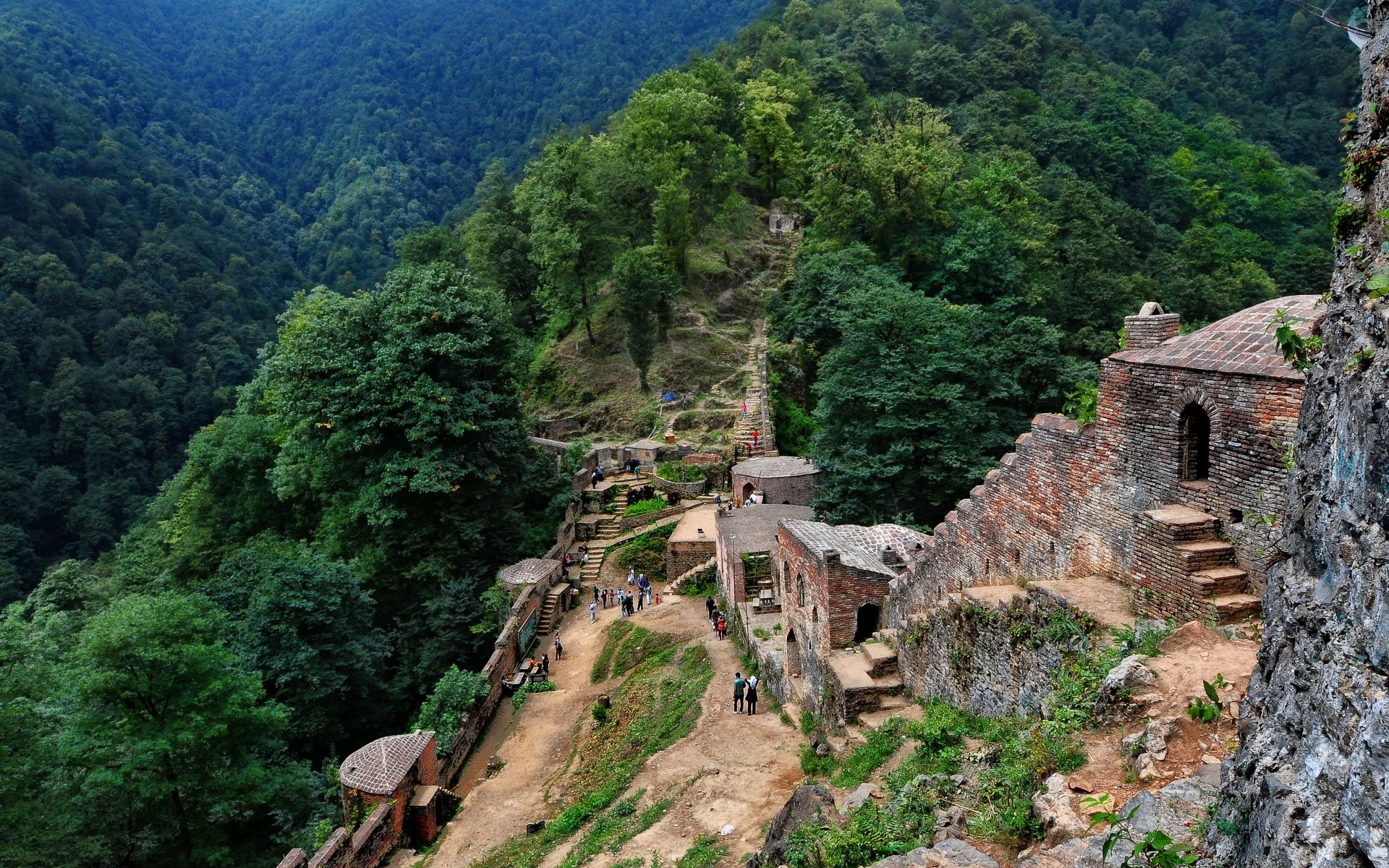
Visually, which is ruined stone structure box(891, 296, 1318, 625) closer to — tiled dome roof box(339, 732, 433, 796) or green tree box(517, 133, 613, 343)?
tiled dome roof box(339, 732, 433, 796)

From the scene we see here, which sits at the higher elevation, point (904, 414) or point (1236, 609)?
point (904, 414)

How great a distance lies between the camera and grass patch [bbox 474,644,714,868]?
15.5 m

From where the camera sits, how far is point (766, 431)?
33.3 m

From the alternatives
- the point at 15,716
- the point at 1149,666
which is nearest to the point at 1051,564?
the point at 1149,666

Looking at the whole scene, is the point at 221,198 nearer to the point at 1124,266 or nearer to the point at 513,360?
the point at 513,360

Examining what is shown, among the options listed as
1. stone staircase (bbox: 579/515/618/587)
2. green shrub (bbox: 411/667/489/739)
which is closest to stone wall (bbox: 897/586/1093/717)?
green shrub (bbox: 411/667/489/739)

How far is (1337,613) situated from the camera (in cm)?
390

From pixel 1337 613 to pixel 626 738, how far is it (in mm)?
15960

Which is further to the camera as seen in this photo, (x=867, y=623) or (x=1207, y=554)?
(x=867, y=623)

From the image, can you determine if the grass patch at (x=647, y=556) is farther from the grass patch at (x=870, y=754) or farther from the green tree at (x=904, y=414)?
the grass patch at (x=870, y=754)

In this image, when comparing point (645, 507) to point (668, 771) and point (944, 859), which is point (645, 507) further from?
point (944, 859)

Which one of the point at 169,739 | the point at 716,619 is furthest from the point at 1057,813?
the point at 169,739

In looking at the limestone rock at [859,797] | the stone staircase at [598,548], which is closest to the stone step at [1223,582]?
the limestone rock at [859,797]

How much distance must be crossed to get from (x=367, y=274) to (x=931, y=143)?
63.1 m
